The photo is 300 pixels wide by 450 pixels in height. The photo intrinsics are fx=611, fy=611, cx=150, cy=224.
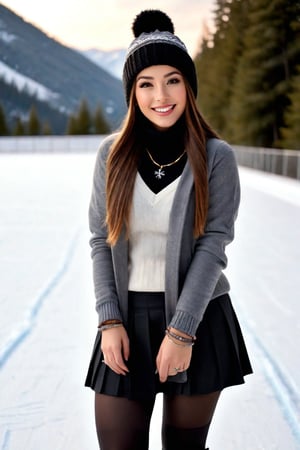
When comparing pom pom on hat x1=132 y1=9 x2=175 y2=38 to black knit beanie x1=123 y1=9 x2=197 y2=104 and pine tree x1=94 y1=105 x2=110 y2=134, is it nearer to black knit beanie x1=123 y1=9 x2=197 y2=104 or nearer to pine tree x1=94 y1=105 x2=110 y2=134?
black knit beanie x1=123 y1=9 x2=197 y2=104

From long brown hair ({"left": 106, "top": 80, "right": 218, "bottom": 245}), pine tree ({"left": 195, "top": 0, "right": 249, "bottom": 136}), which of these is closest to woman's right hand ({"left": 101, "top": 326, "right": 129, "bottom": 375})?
long brown hair ({"left": 106, "top": 80, "right": 218, "bottom": 245})

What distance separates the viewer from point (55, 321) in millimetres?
4203

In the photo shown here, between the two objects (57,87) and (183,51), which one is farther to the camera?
(57,87)

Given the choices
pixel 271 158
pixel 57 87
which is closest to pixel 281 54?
pixel 271 158

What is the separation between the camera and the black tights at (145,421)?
1576 millimetres

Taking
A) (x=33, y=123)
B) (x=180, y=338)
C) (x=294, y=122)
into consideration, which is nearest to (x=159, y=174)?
(x=180, y=338)

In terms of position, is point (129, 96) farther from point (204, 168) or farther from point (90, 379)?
point (90, 379)

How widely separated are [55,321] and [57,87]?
189 meters

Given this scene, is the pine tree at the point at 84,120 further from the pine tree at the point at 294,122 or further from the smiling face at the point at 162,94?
the smiling face at the point at 162,94

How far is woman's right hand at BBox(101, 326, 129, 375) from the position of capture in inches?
62.0

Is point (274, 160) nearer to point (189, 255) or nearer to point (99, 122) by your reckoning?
point (189, 255)

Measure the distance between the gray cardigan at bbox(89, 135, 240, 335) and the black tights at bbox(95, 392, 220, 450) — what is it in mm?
221

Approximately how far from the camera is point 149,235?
1.63 meters

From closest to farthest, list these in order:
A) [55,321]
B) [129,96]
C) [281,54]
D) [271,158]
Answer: [129,96]
[55,321]
[271,158]
[281,54]
